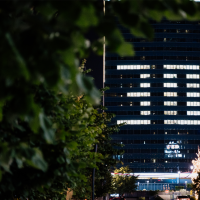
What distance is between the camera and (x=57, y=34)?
203 cm

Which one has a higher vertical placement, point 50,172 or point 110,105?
point 110,105

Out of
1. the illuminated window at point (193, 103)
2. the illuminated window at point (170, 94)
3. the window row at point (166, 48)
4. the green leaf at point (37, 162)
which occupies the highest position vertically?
the window row at point (166, 48)

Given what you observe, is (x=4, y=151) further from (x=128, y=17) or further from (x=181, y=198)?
(x=181, y=198)

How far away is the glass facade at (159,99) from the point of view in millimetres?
122500

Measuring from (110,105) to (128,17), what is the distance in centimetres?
12641

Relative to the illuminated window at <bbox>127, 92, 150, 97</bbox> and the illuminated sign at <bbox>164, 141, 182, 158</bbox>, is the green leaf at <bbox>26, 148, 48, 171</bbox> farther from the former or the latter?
the illuminated window at <bbox>127, 92, 150, 97</bbox>

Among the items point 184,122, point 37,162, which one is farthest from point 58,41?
point 184,122

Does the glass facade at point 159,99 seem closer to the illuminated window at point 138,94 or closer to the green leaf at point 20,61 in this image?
the illuminated window at point 138,94

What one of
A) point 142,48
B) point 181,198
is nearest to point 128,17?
point 181,198

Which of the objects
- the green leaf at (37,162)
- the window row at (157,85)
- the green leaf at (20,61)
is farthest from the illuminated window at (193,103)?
the green leaf at (20,61)

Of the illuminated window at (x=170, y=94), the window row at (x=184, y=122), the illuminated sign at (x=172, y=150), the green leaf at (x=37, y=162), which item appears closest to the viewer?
the green leaf at (x=37, y=162)

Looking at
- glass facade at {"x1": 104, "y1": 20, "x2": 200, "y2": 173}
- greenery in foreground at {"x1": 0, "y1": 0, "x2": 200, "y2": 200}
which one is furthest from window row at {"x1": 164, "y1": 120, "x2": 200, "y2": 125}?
greenery in foreground at {"x1": 0, "y1": 0, "x2": 200, "y2": 200}

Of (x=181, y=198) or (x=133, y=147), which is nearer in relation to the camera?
(x=181, y=198)

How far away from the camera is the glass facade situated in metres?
122
